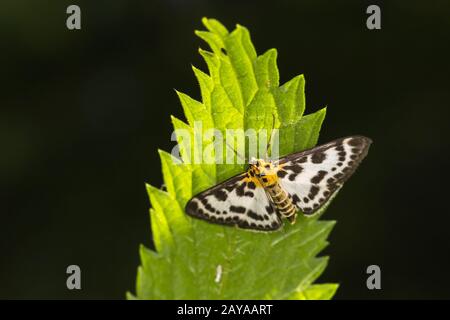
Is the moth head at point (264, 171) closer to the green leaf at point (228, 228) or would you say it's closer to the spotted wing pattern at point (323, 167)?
the spotted wing pattern at point (323, 167)

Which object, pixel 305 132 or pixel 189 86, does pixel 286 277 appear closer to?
pixel 305 132

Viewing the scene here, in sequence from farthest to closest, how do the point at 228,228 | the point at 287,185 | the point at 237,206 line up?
the point at 287,185
the point at 237,206
the point at 228,228

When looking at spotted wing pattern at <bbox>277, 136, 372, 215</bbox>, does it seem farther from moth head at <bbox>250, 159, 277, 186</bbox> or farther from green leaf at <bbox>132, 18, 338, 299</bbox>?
green leaf at <bbox>132, 18, 338, 299</bbox>

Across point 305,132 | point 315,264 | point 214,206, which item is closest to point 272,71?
point 305,132

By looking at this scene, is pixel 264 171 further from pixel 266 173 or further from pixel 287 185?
pixel 287 185

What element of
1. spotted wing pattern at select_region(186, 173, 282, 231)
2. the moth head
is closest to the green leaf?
spotted wing pattern at select_region(186, 173, 282, 231)

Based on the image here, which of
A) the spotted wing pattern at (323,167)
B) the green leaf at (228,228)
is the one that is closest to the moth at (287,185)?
the spotted wing pattern at (323,167)

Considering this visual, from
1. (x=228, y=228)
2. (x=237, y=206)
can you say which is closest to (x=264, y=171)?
(x=237, y=206)
